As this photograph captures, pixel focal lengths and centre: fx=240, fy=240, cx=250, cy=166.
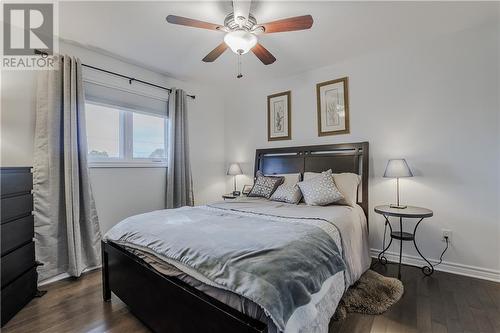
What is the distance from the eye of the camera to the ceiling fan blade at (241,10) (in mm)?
1810

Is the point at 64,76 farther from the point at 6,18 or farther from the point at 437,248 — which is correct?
the point at 437,248

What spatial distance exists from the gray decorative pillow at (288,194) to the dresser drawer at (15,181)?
8.07 ft

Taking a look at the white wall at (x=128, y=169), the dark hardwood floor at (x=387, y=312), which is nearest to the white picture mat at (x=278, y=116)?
the white wall at (x=128, y=169)

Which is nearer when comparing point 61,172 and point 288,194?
point 61,172

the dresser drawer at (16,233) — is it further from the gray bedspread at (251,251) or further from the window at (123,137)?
the window at (123,137)

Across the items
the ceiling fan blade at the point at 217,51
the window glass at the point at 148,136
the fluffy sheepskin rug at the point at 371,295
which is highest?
the ceiling fan blade at the point at 217,51

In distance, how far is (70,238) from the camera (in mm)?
2484

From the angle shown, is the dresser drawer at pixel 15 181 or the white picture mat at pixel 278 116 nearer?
the dresser drawer at pixel 15 181

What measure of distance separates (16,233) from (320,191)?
2825mm

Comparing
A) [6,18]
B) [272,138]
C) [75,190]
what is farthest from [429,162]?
[6,18]

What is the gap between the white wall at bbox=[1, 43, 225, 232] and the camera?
232 cm

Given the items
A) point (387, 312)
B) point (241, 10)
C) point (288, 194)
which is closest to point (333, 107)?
point (288, 194)

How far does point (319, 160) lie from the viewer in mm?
3365

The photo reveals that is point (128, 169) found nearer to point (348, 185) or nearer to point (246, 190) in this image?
point (246, 190)
